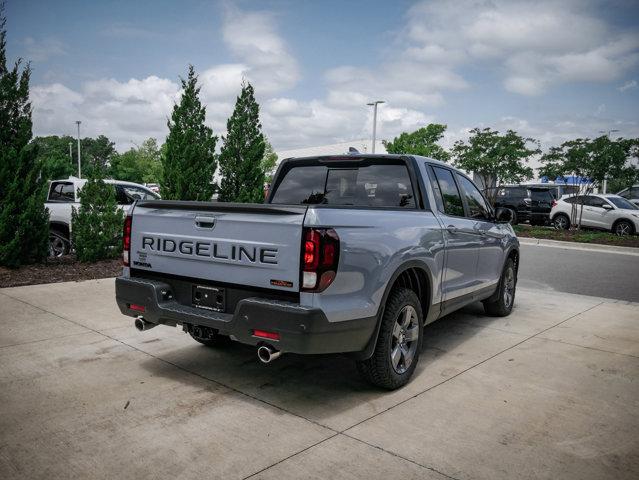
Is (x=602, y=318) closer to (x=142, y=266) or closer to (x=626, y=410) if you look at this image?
(x=626, y=410)

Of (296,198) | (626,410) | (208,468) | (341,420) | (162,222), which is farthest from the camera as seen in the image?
(296,198)

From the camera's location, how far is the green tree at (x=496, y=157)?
73.5ft

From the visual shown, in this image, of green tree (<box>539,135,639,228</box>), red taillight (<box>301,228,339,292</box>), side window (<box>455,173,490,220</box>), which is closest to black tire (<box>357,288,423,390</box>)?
red taillight (<box>301,228,339,292</box>)

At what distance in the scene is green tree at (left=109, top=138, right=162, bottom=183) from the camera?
6181cm

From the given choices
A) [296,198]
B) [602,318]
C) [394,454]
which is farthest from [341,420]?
[602,318]

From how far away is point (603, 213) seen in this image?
19391mm

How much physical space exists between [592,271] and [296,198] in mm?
8463

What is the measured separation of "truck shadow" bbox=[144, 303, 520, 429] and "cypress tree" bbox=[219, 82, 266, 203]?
6896 millimetres

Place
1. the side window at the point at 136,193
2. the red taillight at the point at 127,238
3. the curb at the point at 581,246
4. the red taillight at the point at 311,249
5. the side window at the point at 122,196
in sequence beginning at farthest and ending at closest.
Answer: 1. the curb at the point at 581,246
2. the side window at the point at 136,193
3. the side window at the point at 122,196
4. the red taillight at the point at 127,238
5. the red taillight at the point at 311,249

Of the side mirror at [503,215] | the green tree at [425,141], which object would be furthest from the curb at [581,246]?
the green tree at [425,141]

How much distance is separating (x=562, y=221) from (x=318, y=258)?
20.5 metres

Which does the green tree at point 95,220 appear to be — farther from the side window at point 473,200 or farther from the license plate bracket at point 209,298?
the side window at point 473,200

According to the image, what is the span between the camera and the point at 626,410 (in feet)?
12.0

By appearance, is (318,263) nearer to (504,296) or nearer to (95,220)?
(504,296)
